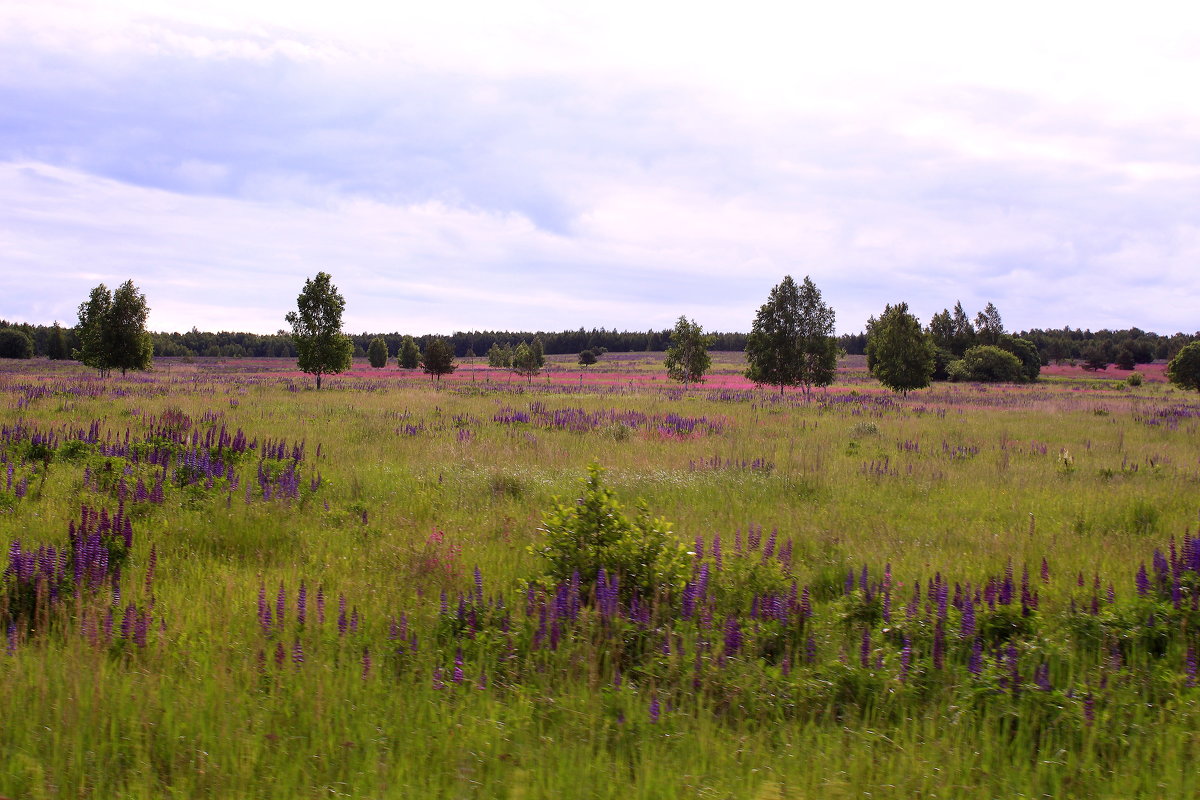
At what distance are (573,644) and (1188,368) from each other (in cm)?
6529

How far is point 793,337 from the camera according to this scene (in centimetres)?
3769

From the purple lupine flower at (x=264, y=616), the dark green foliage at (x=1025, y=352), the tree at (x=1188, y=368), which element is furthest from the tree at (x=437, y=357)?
the dark green foliage at (x=1025, y=352)

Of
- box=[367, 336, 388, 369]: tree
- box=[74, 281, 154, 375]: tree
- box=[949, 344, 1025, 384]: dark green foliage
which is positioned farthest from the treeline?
box=[74, 281, 154, 375]: tree

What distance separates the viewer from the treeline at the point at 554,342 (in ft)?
367

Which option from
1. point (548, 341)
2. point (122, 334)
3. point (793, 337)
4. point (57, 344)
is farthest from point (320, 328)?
point (548, 341)

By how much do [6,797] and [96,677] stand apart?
782mm

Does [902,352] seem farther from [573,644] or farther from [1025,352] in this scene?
[1025,352]

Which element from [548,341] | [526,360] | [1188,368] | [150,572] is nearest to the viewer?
[150,572]

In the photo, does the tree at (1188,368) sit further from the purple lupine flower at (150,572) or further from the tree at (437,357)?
the purple lupine flower at (150,572)

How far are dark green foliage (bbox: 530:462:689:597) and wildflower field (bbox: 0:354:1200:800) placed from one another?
32 millimetres

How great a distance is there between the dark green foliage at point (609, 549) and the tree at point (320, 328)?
34.6 meters

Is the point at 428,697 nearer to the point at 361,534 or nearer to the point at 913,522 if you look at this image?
the point at 361,534

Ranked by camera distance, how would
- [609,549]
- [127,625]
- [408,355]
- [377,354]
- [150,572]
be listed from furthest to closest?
[377,354] < [408,355] < [609,549] < [150,572] < [127,625]

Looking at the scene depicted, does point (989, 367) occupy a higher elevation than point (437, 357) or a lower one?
higher
